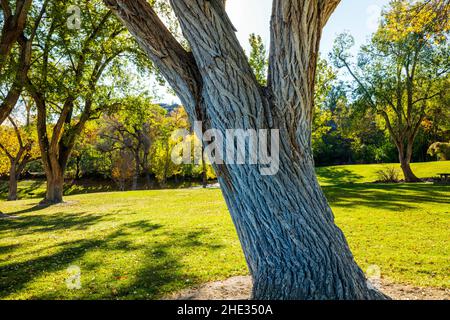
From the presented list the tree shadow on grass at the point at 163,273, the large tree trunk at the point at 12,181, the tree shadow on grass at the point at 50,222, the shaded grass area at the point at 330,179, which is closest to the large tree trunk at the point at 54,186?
the tree shadow on grass at the point at 50,222

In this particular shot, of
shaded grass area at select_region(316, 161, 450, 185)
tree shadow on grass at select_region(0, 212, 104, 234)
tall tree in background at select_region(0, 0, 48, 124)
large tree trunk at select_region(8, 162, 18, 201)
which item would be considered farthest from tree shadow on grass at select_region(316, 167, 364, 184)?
large tree trunk at select_region(8, 162, 18, 201)

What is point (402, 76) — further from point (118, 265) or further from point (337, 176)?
point (118, 265)

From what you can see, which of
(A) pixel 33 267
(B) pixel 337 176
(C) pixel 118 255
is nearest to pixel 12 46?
(A) pixel 33 267

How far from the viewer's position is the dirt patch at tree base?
4.44 metres

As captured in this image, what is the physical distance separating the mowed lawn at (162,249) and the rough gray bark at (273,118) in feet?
7.48

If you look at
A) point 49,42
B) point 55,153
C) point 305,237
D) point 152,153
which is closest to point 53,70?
point 49,42

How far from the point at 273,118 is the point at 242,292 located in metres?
2.67

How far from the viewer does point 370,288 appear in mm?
3682

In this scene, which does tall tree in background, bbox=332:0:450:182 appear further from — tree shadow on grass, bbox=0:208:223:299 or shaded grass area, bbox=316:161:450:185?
tree shadow on grass, bbox=0:208:223:299

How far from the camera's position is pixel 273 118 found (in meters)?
3.38

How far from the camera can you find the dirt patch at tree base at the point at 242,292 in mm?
4441

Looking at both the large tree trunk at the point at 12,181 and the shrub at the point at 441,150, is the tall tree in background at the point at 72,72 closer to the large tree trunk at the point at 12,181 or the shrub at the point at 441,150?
the large tree trunk at the point at 12,181

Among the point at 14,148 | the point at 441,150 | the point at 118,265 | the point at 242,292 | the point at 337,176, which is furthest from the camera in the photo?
the point at 441,150

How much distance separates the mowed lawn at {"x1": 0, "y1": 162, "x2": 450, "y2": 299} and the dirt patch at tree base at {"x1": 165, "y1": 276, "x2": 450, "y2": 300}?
26 cm
